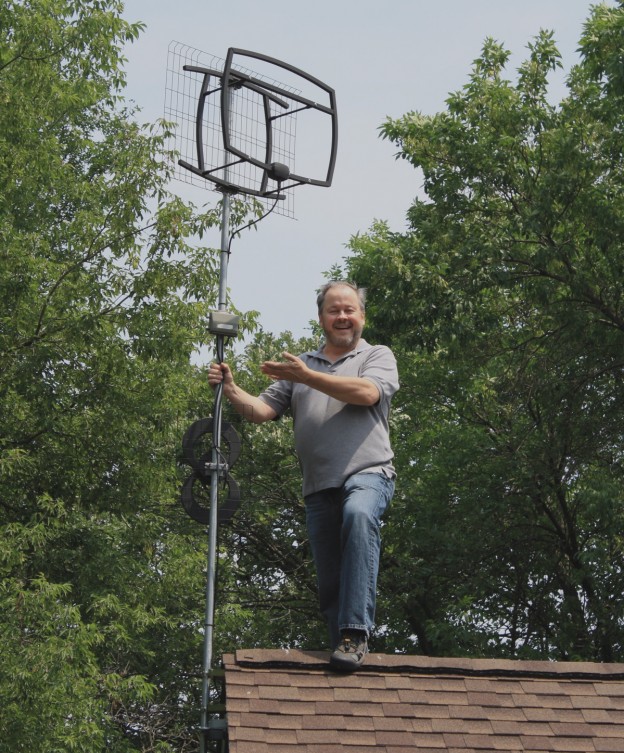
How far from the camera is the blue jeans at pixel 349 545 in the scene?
4527 mm

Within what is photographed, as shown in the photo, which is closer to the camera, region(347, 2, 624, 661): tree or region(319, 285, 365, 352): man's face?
region(319, 285, 365, 352): man's face

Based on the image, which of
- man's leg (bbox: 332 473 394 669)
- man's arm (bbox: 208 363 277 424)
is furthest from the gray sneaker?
man's arm (bbox: 208 363 277 424)

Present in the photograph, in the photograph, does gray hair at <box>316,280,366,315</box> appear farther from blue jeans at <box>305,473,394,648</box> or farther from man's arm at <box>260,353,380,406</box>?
blue jeans at <box>305,473,394,648</box>

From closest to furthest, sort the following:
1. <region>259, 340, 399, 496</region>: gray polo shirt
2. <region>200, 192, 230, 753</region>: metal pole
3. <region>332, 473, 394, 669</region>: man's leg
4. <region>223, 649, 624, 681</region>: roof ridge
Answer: <region>223, 649, 624, 681</region>: roof ridge
<region>332, 473, 394, 669</region>: man's leg
<region>259, 340, 399, 496</region>: gray polo shirt
<region>200, 192, 230, 753</region>: metal pole

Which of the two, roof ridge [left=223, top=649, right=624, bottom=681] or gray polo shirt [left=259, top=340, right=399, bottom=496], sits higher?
gray polo shirt [left=259, top=340, right=399, bottom=496]

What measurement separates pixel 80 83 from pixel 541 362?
6.94 m

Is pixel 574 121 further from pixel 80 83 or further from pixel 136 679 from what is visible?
pixel 136 679

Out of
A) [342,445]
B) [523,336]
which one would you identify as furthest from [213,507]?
[523,336]

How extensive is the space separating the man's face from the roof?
129 cm

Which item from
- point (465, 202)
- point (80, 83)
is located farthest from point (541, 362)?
point (80, 83)

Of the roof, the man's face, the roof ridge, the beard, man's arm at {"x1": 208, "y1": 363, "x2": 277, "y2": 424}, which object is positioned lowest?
the roof

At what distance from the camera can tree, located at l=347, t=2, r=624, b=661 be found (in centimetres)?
1398

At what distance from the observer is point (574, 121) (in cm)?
1438

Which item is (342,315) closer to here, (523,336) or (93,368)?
(93,368)
